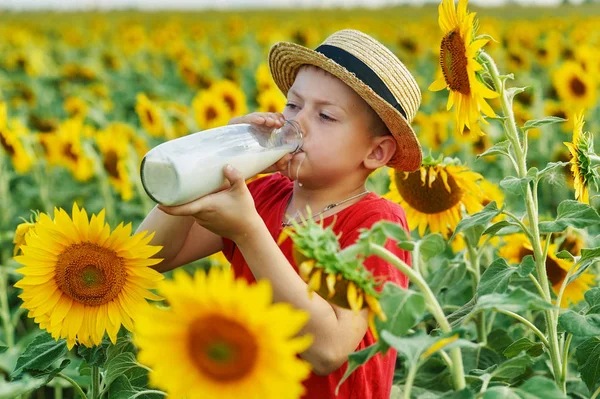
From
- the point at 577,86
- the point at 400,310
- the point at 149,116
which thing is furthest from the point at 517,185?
the point at 577,86

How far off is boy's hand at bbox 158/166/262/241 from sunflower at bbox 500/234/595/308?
1.04 metres

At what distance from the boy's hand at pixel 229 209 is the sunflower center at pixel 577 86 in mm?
4219

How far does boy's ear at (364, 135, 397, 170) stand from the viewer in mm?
1929

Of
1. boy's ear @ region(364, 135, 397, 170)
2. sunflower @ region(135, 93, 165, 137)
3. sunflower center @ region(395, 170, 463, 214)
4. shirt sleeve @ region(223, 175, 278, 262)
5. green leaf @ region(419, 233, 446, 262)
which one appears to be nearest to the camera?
green leaf @ region(419, 233, 446, 262)

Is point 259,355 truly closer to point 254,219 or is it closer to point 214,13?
point 254,219

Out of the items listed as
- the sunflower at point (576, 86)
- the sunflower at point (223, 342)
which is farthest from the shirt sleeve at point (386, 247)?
the sunflower at point (576, 86)

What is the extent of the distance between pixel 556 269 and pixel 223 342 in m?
1.48

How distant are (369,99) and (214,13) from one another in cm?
2570

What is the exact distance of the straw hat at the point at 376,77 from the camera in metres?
1.86

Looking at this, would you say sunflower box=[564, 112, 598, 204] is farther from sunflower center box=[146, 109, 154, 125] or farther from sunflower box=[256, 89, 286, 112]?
sunflower center box=[146, 109, 154, 125]

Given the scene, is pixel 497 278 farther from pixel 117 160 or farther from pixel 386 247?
pixel 117 160

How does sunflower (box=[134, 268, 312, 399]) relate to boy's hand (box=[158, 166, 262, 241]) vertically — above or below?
below

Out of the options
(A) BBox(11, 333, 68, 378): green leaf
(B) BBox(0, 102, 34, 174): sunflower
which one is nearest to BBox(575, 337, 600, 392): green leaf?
(A) BBox(11, 333, 68, 378): green leaf

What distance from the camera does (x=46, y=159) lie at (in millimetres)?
4430
